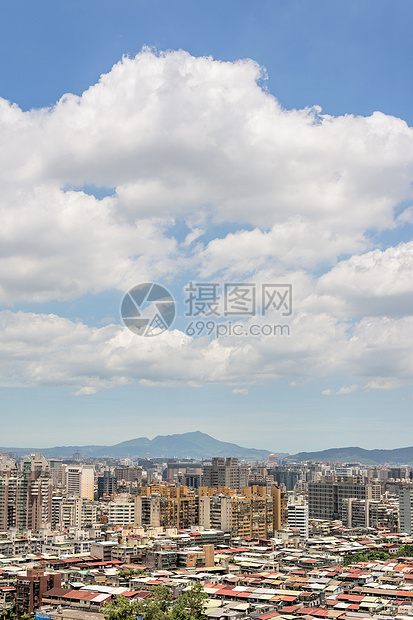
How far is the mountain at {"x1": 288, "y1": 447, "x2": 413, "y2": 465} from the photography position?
163 m

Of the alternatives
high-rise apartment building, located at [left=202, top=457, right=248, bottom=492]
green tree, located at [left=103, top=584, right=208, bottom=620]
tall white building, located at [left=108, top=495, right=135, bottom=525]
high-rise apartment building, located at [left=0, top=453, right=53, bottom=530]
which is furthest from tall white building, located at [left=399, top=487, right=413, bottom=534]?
green tree, located at [left=103, top=584, right=208, bottom=620]

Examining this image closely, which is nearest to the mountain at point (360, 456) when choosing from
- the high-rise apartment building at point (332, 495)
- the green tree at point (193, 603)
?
the high-rise apartment building at point (332, 495)

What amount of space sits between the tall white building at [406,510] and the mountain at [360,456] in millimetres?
126560

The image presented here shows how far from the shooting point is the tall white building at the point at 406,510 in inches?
1459

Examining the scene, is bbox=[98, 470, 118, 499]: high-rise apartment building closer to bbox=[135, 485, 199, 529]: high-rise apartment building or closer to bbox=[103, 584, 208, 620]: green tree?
bbox=[135, 485, 199, 529]: high-rise apartment building

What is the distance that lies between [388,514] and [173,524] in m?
14.1

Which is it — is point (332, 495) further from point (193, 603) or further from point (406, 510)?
point (193, 603)

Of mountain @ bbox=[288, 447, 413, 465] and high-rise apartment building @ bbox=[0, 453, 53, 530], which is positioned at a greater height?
high-rise apartment building @ bbox=[0, 453, 53, 530]

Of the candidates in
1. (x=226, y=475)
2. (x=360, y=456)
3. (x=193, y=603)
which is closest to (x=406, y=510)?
(x=226, y=475)

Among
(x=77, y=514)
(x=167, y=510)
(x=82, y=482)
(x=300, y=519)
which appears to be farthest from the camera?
(x=82, y=482)

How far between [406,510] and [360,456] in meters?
138

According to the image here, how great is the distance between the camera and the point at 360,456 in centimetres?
16950

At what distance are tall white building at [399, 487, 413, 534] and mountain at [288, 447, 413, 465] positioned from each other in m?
127

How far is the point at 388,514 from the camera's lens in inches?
1583
